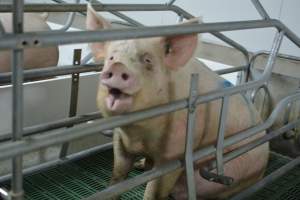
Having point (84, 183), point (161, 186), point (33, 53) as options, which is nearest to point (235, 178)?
point (161, 186)

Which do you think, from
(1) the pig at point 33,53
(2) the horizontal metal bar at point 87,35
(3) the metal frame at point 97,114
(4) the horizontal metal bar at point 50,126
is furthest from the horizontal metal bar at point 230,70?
(1) the pig at point 33,53

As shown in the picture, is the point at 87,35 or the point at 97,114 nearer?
the point at 87,35

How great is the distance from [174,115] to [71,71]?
0.44 m

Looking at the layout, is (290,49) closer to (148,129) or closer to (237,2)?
(237,2)

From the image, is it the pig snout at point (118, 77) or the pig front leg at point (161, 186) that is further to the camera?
the pig front leg at point (161, 186)

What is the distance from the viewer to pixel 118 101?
3.67 feet

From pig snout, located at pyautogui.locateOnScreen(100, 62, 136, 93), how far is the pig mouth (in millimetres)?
32

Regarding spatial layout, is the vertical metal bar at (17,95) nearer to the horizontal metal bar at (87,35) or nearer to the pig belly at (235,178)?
the horizontal metal bar at (87,35)

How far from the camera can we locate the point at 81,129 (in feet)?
2.97

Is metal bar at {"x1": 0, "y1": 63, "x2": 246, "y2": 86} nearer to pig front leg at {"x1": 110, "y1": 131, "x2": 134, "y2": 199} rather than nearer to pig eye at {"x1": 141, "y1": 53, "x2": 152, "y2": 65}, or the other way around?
pig front leg at {"x1": 110, "y1": 131, "x2": 134, "y2": 199}

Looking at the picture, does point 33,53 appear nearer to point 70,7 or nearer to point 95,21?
point 70,7

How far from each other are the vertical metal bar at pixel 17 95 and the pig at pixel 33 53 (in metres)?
1.63

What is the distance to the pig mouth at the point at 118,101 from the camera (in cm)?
111

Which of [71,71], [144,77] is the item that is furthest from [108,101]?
[71,71]
